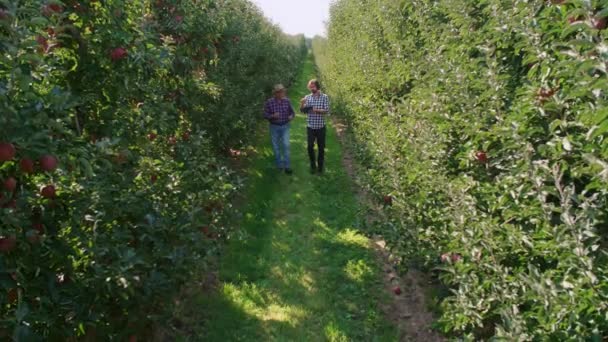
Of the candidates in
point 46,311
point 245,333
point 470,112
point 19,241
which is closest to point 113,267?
point 46,311

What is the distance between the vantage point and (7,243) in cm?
186

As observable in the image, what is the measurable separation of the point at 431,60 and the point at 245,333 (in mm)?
3093

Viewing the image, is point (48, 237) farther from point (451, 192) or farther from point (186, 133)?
point (186, 133)

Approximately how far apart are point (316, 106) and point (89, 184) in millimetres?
5627

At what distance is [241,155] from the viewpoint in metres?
9.12

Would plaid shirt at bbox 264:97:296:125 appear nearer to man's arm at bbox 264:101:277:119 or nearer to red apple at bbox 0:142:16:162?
man's arm at bbox 264:101:277:119

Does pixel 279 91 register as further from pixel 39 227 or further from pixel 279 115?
pixel 39 227

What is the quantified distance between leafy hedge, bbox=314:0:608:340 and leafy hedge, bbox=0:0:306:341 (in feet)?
6.14

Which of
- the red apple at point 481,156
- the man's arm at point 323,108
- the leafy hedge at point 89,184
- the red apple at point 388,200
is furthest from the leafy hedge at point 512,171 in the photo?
the man's arm at point 323,108

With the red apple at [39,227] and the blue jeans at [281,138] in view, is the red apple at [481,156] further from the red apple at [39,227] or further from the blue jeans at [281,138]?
the blue jeans at [281,138]

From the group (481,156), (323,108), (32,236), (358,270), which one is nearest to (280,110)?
(323,108)

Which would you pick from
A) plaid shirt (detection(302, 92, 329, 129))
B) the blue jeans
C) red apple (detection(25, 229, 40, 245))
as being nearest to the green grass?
the blue jeans

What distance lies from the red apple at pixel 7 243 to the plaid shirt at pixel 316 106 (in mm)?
6246

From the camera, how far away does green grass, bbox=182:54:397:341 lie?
3.89 metres
